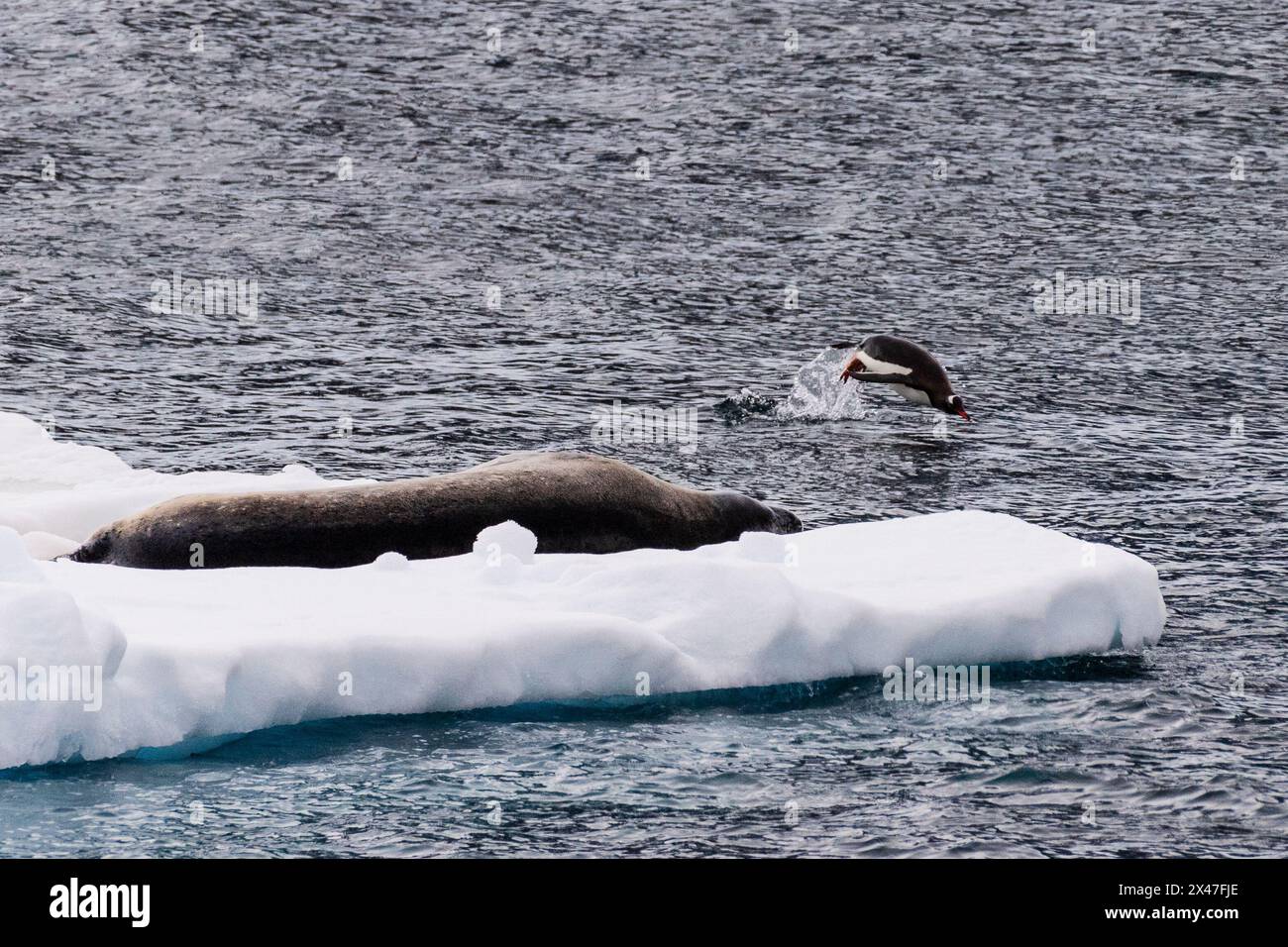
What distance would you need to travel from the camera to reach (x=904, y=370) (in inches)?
470

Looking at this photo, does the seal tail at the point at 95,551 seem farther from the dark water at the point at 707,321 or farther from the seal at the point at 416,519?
the dark water at the point at 707,321

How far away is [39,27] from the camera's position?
19.7m

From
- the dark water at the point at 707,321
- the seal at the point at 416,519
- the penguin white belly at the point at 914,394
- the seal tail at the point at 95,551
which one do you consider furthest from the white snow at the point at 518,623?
the penguin white belly at the point at 914,394

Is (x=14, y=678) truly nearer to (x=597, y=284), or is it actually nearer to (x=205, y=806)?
(x=205, y=806)

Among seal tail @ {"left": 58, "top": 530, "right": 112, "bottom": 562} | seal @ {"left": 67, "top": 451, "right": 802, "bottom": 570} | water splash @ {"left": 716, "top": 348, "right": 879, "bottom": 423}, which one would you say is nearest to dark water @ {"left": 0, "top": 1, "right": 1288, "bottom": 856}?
water splash @ {"left": 716, "top": 348, "right": 879, "bottom": 423}

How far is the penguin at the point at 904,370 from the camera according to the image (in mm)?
11781

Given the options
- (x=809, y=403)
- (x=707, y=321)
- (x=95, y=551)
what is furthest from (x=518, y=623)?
(x=707, y=321)

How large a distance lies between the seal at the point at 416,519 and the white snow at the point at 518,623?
0.26 m

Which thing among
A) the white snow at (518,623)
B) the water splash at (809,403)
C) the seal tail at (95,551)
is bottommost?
the white snow at (518,623)

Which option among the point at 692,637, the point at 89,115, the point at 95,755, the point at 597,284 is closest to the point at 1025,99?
the point at 597,284

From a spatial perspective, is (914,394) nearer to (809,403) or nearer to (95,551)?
(809,403)

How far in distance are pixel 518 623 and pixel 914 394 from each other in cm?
607

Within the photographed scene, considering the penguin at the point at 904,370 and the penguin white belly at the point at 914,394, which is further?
the penguin white belly at the point at 914,394

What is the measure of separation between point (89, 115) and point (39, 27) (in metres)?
2.09
